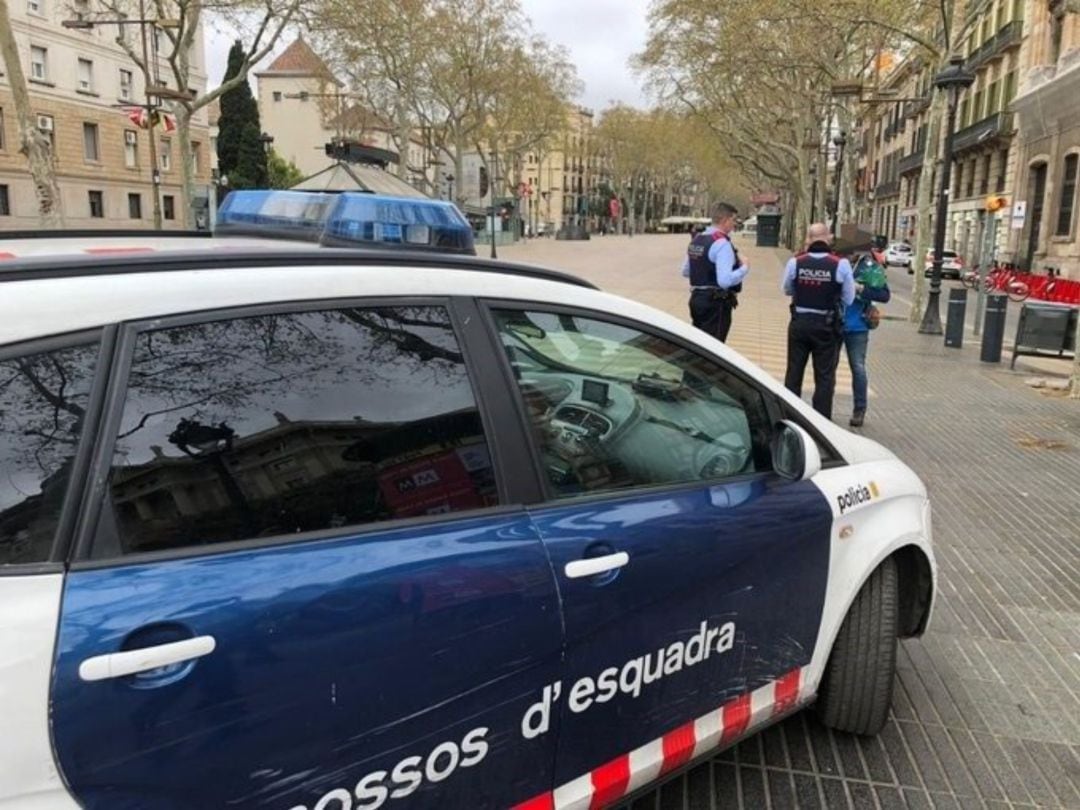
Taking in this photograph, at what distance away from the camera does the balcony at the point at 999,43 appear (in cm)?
4012

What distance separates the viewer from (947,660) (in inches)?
148

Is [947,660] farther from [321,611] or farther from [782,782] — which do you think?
[321,611]

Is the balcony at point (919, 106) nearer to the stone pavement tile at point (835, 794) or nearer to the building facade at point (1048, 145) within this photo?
the building facade at point (1048, 145)

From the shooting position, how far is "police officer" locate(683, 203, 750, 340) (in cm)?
863

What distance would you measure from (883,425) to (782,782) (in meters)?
6.64

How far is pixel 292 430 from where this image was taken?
1.79 m

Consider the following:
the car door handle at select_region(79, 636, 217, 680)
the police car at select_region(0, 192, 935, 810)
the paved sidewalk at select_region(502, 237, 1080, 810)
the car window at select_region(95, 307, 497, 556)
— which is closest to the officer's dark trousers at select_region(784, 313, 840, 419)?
the paved sidewalk at select_region(502, 237, 1080, 810)

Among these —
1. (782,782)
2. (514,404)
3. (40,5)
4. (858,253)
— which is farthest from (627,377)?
(40,5)

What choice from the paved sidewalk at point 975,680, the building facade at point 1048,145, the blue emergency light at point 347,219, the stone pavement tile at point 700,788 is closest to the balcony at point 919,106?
the building facade at point 1048,145

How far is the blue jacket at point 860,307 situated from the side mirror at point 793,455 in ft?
20.4

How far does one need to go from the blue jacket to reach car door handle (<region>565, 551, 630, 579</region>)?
6.92 metres

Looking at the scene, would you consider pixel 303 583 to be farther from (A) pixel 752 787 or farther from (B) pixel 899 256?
(B) pixel 899 256

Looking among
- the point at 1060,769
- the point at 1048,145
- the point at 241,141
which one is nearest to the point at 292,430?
the point at 1060,769

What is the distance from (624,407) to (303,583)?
1178 mm
